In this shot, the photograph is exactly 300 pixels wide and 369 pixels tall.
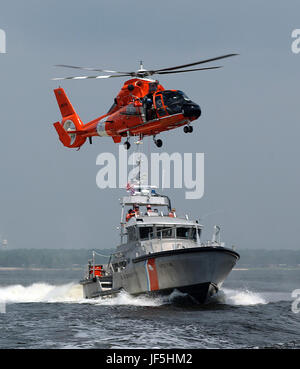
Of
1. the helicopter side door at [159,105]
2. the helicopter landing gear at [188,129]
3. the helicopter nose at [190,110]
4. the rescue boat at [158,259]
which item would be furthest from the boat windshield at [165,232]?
the helicopter side door at [159,105]

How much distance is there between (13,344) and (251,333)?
27.4 ft

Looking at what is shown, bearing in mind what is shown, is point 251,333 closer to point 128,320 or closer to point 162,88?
point 128,320

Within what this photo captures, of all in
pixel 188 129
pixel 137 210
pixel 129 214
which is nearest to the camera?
pixel 188 129

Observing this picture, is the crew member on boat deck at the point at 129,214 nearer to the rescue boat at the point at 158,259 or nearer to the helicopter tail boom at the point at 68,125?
the rescue boat at the point at 158,259

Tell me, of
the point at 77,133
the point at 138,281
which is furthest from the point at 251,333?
the point at 77,133

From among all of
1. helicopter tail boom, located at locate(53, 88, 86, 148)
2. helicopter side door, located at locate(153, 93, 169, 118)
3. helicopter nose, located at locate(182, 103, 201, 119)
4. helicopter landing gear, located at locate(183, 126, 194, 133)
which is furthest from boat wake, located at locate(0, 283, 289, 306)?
helicopter tail boom, located at locate(53, 88, 86, 148)

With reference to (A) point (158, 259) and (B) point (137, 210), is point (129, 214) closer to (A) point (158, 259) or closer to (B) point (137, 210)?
(B) point (137, 210)

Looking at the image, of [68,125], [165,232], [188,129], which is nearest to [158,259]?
[165,232]

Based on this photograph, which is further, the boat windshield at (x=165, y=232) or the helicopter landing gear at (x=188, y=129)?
→ the helicopter landing gear at (x=188, y=129)

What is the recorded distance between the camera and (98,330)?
20.8 m

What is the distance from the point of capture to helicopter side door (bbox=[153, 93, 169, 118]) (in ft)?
105

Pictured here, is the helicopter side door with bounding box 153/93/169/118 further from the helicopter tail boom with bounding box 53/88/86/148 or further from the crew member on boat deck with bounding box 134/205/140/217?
the helicopter tail boom with bounding box 53/88/86/148

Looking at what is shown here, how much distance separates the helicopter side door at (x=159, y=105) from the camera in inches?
1259

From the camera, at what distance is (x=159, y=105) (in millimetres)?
32188
